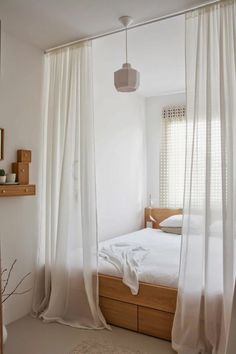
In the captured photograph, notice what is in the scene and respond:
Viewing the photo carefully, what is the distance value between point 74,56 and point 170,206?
107 inches

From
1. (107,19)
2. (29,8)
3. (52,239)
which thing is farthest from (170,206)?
(29,8)

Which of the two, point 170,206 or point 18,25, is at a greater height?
point 18,25

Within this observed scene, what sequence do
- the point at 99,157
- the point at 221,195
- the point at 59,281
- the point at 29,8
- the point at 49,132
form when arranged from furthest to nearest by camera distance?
1. the point at 99,157
2. the point at 49,132
3. the point at 59,281
4. the point at 29,8
5. the point at 221,195

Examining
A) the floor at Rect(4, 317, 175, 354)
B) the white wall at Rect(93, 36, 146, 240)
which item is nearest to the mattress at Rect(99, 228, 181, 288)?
the floor at Rect(4, 317, 175, 354)

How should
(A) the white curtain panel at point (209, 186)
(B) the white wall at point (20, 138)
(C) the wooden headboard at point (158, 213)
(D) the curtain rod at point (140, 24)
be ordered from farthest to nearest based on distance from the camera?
(C) the wooden headboard at point (158, 213) → (B) the white wall at point (20, 138) → (D) the curtain rod at point (140, 24) → (A) the white curtain panel at point (209, 186)

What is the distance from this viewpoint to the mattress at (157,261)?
2.53m

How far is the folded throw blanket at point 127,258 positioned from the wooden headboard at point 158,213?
133cm

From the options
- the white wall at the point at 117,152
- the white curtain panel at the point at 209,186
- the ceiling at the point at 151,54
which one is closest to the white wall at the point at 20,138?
the ceiling at the point at 151,54

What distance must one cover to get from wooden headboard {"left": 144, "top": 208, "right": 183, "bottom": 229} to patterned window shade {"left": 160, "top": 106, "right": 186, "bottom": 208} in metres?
0.10

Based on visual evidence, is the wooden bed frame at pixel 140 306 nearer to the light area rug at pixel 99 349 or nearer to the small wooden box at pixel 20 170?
the light area rug at pixel 99 349

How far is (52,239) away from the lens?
295 centimetres

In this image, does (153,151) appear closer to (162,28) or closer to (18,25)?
(162,28)

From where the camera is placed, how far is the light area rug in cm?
230

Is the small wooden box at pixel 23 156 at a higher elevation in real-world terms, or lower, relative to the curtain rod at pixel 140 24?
lower
